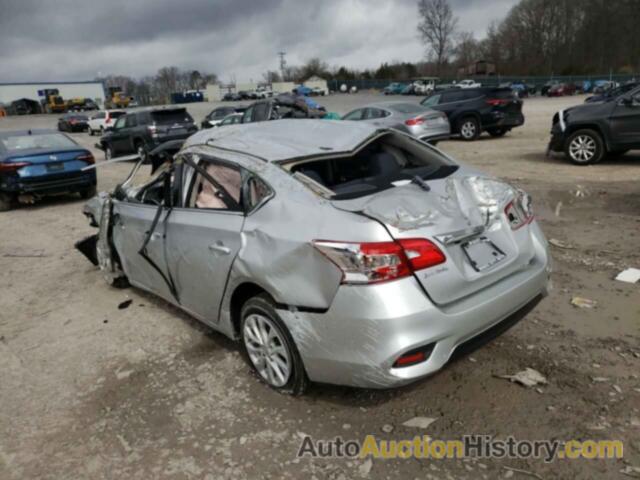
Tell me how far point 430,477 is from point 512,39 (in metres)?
98.8

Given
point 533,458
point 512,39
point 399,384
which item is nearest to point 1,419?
point 399,384

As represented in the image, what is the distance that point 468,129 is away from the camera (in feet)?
54.3

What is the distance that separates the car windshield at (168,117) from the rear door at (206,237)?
13.4m

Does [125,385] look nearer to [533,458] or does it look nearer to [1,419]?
[1,419]

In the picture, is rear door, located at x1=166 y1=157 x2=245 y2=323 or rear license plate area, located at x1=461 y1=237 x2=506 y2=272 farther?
rear door, located at x1=166 y1=157 x2=245 y2=323

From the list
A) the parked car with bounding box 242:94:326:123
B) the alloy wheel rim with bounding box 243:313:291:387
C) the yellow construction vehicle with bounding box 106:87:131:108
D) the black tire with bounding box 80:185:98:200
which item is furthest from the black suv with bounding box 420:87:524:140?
the yellow construction vehicle with bounding box 106:87:131:108

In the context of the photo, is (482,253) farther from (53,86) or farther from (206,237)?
(53,86)

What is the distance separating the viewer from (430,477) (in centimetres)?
243

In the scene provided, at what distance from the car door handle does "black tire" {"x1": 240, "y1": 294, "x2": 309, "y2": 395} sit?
1.12 ft

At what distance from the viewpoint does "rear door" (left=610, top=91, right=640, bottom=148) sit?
31.2ft

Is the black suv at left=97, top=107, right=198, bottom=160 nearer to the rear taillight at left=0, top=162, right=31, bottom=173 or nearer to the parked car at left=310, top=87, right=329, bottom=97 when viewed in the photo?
the rear taillight at left=0, top=162, right=31, bottom=173

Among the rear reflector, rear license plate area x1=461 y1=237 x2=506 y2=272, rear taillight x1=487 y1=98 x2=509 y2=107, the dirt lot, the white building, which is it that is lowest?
the dirt lot

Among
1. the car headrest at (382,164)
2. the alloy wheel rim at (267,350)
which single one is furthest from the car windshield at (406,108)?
the alloy wheel rim at (267,350)

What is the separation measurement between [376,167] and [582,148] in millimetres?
8651
